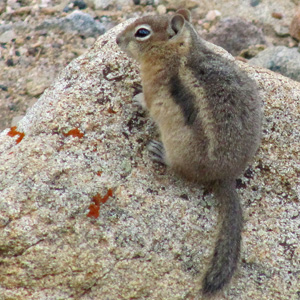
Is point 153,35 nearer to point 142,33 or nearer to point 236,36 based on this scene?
point 142,33

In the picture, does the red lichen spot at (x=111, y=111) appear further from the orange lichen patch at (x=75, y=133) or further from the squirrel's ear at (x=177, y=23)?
the squirrel's ear at (x=177, y=23)

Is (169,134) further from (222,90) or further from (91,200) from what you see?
(91,200)

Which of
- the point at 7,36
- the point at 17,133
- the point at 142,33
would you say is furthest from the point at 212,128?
the point at 7,36

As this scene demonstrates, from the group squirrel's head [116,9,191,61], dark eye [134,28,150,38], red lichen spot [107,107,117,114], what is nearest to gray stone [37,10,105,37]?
squirrel's head [116,9,191,61]

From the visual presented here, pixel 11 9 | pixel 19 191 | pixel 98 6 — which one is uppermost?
pixel 19 191

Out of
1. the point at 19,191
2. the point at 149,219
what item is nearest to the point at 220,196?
the point at 149,219

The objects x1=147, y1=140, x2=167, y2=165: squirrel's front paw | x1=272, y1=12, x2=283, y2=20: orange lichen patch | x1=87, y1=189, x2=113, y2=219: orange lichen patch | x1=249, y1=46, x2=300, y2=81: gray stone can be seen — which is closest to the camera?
x1=87, y1=189, x2=113, y2=219: orange lichen patch

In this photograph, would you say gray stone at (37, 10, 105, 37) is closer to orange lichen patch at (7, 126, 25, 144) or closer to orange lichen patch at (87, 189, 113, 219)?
orange lichen patch at (7, 126, 25, 144)
